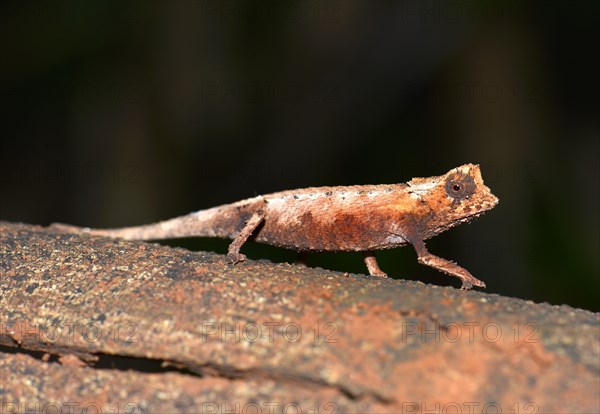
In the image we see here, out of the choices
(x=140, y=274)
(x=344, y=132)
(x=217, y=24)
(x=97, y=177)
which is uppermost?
(x=217, y=24)

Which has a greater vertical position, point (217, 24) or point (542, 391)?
point (217, 24)

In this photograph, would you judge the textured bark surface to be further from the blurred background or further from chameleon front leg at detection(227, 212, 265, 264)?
the blurred background

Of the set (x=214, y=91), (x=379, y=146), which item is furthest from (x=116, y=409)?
(x=379, y=146)

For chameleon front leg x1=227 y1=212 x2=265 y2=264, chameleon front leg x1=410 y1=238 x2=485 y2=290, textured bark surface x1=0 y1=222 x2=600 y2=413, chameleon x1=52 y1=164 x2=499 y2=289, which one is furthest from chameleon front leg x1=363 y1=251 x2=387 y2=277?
textured bark surface x1=0 y1=222 x2=600 y2=413

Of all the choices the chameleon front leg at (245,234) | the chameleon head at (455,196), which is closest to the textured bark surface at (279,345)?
the chameleon front leg at (245,234)

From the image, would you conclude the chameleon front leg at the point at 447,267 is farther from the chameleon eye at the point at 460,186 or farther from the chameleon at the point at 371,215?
the chameleon eye at the point at 460,186

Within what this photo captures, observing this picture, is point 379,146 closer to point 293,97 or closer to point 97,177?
point 293,97

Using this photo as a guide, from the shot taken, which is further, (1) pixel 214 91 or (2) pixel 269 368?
(1) pixel 214 91
